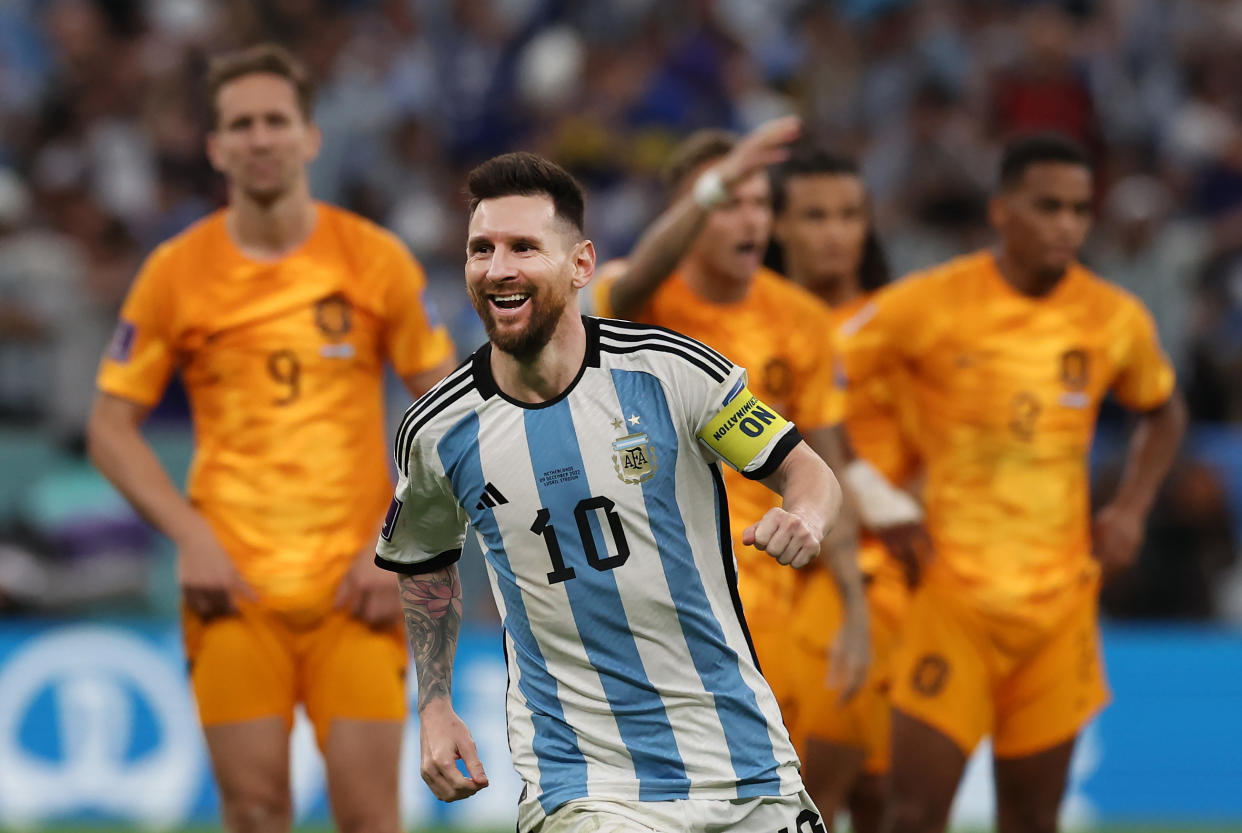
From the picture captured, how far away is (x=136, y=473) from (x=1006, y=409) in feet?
10.8

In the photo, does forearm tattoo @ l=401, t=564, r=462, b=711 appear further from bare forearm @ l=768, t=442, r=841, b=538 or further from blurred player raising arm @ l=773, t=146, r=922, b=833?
blurred player raising arm @ l=773, t=146, r=922, b=833

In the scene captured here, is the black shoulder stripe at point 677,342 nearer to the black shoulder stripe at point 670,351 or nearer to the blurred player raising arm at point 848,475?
the black shoulder stripe at point 670,351

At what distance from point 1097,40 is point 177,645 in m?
8.77

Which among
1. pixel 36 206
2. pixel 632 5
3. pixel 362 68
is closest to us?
pixel 36 206

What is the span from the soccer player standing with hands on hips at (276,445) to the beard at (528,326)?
2030mm

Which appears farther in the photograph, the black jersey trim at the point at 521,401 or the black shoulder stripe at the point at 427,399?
the black shoulder stripe at the point at 427,399

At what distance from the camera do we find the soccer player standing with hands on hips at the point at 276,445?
641 centimetres

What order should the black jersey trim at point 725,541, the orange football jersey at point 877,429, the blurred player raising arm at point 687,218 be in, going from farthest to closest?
the orange football jersey at point 877,429 → the blurred player raising arm at point 687,218 → the black jersey trim at point 725,541

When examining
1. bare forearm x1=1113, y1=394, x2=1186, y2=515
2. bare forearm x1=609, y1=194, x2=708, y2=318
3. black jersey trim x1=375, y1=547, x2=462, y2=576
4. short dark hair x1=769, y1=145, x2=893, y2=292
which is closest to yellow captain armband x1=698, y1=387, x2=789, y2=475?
black jersey trim x1=375, y1=547, x2=462, y2=576

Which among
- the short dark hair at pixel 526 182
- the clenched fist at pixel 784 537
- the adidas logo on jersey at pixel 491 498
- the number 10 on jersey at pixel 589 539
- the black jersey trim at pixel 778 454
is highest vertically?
the short dark hair at pixel 526 182

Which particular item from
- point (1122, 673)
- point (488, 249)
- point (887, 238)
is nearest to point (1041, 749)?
point (488, 249)

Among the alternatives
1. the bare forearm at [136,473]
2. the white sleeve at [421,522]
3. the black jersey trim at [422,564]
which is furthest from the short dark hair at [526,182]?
the bare forearm at [136,473]

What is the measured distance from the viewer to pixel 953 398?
7516mm

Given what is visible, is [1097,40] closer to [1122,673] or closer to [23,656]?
[1122,673]
